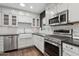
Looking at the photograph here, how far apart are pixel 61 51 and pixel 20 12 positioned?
3.42 meters

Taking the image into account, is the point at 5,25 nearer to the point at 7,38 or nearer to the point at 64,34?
the point at 7,38

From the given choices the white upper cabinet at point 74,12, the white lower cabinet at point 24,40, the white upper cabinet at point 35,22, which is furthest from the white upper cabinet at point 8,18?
the white upper cabinet at point 74,12

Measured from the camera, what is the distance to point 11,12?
3.66 m

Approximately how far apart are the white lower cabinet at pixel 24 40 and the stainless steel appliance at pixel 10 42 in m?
0.25

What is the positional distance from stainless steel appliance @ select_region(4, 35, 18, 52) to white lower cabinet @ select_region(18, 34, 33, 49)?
9.7 inches

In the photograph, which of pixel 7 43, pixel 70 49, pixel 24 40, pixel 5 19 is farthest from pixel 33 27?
pixel 70 49

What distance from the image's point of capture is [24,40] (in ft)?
12.8

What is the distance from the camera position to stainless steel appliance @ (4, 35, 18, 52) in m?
3.14

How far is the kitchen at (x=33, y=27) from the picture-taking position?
204 cm

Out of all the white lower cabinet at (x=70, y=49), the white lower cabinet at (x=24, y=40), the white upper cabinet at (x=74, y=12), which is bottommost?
the white lower cabinet at (x=24, y=40)

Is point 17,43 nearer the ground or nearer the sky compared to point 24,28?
nearer the ground

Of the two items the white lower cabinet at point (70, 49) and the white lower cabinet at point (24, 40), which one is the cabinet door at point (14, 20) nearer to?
the white lower cabinet at point (24, 40)

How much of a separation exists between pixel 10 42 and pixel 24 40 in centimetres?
86

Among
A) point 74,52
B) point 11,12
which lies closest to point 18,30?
point 11,12
